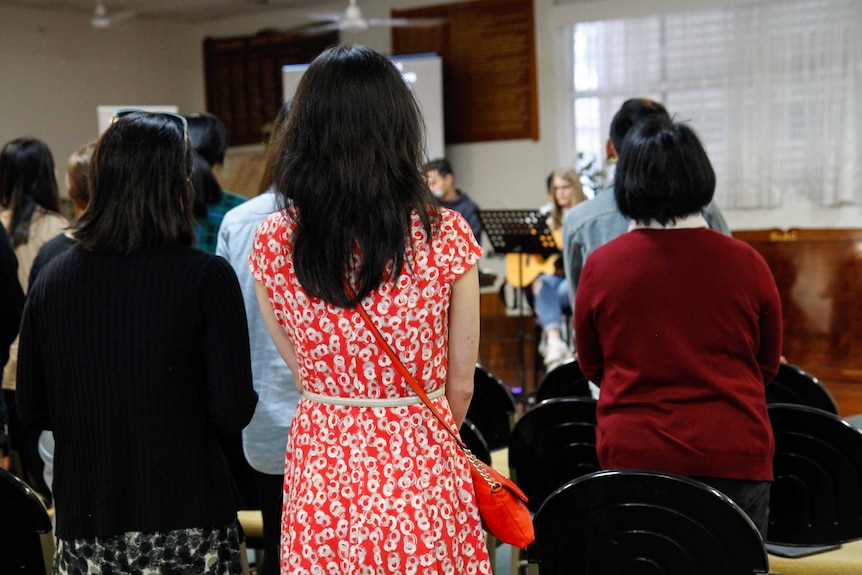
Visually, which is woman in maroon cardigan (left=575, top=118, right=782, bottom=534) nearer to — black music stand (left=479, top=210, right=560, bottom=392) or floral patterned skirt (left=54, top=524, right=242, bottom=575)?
floral patterned skirt (left=54, top=524, right=242, bottom=575)

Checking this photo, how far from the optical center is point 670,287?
201 cm

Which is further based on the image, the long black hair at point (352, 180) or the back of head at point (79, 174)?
the back of head at point (79, 174)

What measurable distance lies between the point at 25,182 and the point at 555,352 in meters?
4.21

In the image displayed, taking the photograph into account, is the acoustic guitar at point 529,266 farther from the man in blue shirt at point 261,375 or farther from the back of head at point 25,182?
the man in blue shirt at point 261,375

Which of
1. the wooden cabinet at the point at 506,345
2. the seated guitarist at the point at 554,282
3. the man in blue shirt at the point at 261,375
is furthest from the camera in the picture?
the wooden cabinet at the point at 506,345

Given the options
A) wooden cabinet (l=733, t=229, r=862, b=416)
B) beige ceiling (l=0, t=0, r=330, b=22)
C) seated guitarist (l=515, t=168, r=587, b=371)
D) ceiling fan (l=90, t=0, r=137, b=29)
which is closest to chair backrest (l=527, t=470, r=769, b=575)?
seated guitarist (l=515, t=168, r=587, b=371)

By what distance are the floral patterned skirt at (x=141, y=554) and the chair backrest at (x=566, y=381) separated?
1558mm

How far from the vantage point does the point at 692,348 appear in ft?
6.55

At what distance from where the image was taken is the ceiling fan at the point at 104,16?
9.45m

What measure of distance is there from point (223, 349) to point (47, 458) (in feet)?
4.46

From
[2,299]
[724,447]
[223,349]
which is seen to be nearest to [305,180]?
[223,349]

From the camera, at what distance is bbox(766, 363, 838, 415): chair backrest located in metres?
2.79

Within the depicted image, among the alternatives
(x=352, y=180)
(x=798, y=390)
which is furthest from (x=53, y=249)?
(x=798, y=390)

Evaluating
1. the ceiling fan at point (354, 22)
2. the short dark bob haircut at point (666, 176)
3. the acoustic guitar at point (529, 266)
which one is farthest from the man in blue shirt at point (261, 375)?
Answer: the ceiling fan at point (354, 22)
